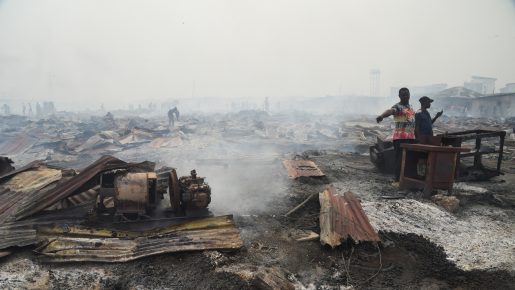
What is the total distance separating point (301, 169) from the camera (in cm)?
789

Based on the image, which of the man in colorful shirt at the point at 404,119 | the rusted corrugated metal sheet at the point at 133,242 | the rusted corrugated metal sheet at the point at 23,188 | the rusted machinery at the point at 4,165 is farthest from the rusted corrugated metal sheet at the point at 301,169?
the rusted machinery at the point at 4,165

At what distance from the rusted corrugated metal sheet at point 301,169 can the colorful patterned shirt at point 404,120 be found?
2.01 m

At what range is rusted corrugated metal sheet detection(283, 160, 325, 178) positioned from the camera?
741 cm

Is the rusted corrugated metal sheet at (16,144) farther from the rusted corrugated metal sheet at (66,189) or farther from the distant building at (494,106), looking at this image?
the distant building at (494,106)

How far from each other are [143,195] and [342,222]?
2911 mm

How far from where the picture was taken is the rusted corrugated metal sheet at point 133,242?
3.64 meters

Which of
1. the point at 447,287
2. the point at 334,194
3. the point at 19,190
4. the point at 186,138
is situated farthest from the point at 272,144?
the point at 447,287

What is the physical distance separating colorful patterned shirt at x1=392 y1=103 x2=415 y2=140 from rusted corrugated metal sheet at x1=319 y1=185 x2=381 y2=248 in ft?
7.96

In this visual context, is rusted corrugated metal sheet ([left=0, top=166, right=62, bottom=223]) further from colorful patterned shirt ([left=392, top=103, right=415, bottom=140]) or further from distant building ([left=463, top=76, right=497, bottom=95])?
distant building ([left=463, top=76, right=497, bottom=95])

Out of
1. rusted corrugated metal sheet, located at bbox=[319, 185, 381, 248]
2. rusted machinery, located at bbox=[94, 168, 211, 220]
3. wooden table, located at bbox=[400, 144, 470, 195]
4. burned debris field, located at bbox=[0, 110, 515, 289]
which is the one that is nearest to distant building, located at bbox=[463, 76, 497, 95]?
burned debris field, located at bbox=[0, 110, 515, 289]

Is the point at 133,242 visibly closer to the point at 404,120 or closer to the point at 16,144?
the point at 404,120

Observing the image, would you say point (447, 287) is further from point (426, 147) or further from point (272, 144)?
point (272, 144)

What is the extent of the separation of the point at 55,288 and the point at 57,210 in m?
1.96

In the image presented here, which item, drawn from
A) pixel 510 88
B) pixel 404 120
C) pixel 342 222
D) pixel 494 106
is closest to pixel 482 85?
pixel 510 88
